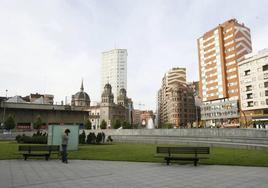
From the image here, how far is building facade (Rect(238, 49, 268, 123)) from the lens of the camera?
70.6m

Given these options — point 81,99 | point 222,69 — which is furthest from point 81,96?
point 222,69

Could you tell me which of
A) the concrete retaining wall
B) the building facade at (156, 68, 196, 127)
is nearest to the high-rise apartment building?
the building facade at (156, 68, 196, 127)

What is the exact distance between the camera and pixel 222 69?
294 ft

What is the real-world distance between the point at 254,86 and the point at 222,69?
56.0ft

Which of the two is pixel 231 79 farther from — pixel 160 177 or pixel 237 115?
pixel 160 177

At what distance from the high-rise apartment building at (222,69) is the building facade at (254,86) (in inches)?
244

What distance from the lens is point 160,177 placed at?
33.3 ft

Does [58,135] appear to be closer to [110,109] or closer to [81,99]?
[110,109]

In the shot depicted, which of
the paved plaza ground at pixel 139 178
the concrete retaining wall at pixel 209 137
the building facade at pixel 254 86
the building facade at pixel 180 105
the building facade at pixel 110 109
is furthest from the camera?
the building facade at pixel 110 109

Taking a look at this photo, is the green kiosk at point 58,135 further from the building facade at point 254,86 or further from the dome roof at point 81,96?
the dome roof at point 81,96

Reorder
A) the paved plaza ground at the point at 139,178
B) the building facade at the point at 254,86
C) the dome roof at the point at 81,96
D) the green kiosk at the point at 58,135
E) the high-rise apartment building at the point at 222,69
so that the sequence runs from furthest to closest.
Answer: the dome roof at the point at 81,96, the high-rise apartment building at the point at 222,69, the building facade at the point at 254,86, the green kiosk at the point at 58,135, the paved plaza ground at the point at 139,178

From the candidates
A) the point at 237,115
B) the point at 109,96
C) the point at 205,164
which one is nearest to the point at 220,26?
the point at 237,115

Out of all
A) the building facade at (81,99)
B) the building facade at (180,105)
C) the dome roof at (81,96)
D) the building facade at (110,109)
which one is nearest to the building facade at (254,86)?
the building facade at (180,105)

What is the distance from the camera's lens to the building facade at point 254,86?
70.6m
